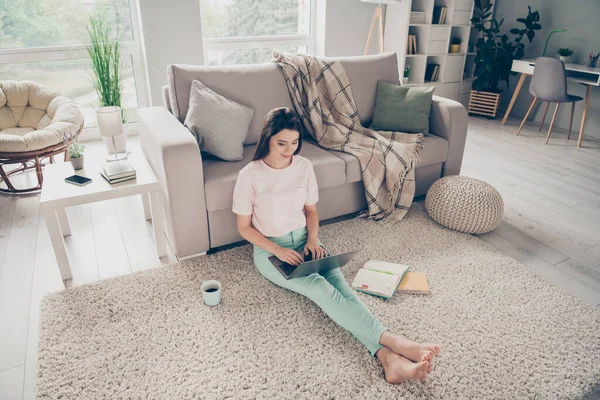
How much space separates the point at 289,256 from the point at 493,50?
4.06m

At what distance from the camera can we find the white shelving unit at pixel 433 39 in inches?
183

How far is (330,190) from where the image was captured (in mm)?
2393

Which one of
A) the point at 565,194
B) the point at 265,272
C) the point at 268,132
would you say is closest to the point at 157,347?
the point at 265,272

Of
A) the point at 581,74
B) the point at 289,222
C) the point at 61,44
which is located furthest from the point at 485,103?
the point at 61,44

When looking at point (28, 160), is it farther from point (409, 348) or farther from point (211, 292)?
point (409, 348)

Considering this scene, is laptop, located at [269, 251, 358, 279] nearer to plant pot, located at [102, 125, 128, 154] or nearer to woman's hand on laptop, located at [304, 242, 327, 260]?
woman's hand on laptop, located at [304, 242, 327, 260]

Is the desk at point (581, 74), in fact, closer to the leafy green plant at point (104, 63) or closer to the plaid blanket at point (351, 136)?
the plaid blanket at point (351, 136)

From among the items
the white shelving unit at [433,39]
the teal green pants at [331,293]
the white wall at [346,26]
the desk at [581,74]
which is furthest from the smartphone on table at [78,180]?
the desk at [581,74]

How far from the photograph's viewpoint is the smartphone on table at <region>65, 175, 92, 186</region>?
195cm

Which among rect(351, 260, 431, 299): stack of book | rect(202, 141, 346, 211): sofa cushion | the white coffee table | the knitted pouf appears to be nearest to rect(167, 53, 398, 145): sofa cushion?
rect(202, 141, 346, 211): sofa cushion

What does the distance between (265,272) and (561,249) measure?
1.56 meters

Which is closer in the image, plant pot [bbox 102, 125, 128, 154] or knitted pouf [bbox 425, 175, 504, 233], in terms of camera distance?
plant pot [bbox 102, 125, 128, 154]

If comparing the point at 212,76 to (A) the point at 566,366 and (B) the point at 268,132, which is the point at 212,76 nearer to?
(B) the point at 268,132

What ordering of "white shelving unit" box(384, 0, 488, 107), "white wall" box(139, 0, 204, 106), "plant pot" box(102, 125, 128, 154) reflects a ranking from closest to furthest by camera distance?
1. "plant pot" box(102, 125, 128, 154)
2. "white wall" box(139, 0, 204, 106)
3. "white shelving unit" box(384, 0, 488, 107)
